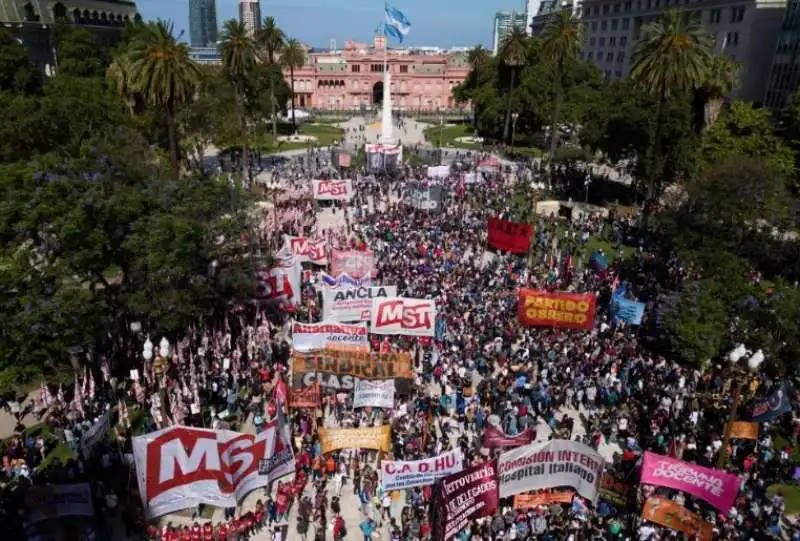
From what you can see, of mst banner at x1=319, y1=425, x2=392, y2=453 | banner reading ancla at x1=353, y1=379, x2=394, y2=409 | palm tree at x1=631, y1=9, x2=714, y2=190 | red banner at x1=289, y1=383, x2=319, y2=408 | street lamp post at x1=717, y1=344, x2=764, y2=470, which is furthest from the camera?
palm tree at x1=631, y1=9, x2=714, y2=190

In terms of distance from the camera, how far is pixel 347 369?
18719 millimetres

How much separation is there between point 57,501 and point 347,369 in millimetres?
8055

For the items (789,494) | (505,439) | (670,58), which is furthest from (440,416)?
(670,58)

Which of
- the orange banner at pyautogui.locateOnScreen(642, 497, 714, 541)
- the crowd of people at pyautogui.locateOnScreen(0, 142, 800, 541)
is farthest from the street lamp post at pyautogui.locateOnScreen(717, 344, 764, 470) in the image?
the orange banner at pyautogui.locateOnScreen(642, 497, 714, 541)

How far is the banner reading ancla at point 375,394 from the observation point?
714 inches

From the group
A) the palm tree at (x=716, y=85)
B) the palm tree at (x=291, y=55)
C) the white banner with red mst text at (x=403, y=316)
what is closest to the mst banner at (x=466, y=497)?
the white banner with red mst text at (x=403, y=316)

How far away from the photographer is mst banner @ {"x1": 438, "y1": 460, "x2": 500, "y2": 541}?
13695 mm

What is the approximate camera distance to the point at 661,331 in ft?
81.2

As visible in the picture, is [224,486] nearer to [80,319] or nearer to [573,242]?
[80,319]

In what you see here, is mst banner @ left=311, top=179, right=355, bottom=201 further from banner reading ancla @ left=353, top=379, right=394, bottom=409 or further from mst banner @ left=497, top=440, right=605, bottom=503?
mst banner @ left=497, top=440, right=605, bottom=503

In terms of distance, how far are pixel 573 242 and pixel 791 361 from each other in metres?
16.8

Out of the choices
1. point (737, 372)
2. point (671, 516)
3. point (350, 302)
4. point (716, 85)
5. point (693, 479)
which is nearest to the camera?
point (671, 516)

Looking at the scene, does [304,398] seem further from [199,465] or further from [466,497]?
[466,497]

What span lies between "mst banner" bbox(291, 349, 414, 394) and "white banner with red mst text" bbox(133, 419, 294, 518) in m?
3.64
